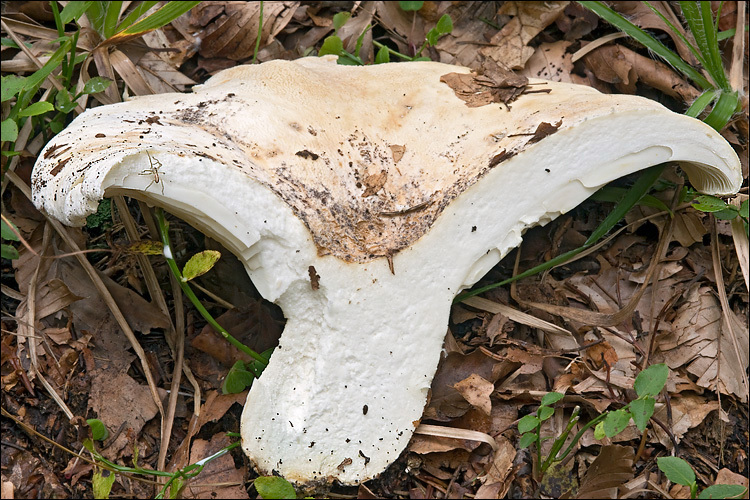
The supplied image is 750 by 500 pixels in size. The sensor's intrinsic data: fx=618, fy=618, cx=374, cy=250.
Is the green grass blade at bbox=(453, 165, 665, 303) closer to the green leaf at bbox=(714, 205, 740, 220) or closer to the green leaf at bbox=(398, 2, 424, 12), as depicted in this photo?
the green leaf at bbox=(714, 205, 740, 220)

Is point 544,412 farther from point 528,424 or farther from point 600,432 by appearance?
point 600,432

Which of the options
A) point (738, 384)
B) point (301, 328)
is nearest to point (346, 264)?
point (301, 328)

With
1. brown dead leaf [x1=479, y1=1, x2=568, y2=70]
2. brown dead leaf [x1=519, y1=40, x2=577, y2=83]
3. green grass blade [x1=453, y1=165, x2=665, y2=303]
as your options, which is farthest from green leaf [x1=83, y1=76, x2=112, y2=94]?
brown dead leaf [x1=519, y1=40, x2=577, y2=83]

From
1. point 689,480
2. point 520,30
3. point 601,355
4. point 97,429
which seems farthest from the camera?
point 520,30

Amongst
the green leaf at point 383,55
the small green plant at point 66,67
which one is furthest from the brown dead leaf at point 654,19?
the small green plant at point 66,67

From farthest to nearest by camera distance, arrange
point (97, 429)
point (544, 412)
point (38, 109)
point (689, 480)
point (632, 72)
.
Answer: point (632, 72) → point (38, 109) → point (97, 429) → point (544, 412) → point (689, 480)

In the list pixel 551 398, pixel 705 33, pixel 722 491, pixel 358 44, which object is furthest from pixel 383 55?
pixel 722 491

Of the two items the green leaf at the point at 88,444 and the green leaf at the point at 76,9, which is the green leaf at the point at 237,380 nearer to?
the green leaf at the point at 88,444

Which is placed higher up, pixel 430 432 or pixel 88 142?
pixel 88 142

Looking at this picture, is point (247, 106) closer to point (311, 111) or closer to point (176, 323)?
point (311, 111)
